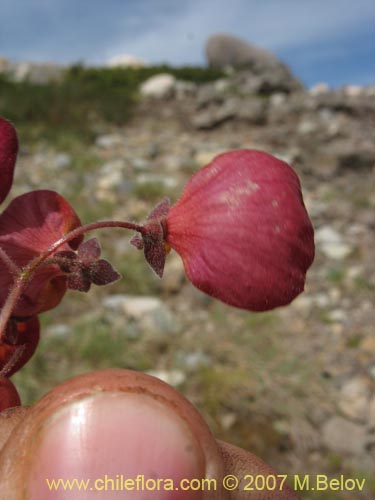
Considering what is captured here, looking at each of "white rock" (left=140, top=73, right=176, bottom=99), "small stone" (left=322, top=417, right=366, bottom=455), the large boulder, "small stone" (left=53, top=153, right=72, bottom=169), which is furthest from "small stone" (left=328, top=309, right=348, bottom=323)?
the large boulder

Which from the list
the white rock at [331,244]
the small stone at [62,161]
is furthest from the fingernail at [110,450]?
the small stone at [62,161]

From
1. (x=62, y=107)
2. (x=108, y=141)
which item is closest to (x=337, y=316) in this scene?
(x=108, y=141)

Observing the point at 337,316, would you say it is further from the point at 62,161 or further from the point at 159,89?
the point at 159,89

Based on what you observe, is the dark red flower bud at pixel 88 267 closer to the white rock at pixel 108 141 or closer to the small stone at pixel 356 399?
the small stone at pixel 356 399

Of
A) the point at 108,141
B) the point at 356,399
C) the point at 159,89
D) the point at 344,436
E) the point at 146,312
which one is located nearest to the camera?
the point at 344,436

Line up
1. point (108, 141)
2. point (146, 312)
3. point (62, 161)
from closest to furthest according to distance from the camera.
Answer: point (146, 312) < point (62, 161) < point (108, 141)

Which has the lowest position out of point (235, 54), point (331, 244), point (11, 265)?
point (235, 54)
